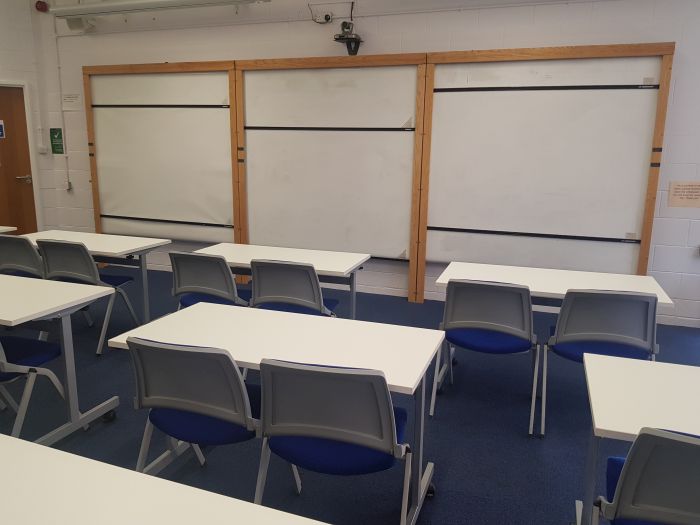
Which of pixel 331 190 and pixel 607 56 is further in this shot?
pixel 331 190

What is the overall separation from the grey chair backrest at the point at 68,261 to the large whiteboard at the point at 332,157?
2186 millimetres

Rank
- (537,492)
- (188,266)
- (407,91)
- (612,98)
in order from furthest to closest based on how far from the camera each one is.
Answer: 1. (407,91)
2. (612,98)
3. (188,266)
4. (537,492)

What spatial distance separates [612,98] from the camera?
173 inches

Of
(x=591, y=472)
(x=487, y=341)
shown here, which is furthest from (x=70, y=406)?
(x=591, y=472)

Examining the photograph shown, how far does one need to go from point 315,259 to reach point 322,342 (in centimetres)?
170

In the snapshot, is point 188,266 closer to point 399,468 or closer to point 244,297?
point 244,297

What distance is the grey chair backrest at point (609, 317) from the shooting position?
8.49 feet

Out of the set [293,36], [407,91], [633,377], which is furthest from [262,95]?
[633,377]

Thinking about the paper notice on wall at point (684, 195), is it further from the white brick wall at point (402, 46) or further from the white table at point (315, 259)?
the white table at point (315, 259)

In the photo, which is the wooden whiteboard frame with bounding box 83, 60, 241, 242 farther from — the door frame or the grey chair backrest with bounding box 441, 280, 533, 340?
the grey chair backrest with bounding box 441, 280, 533, 340

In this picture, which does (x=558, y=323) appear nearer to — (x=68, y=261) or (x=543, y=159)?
(x=543, y=159)

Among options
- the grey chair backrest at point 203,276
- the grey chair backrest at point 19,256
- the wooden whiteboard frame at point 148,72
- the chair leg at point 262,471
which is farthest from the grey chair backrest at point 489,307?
the wooden whiteboard frame at point 148,72

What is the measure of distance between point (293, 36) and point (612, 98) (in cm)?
295

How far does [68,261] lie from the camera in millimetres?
3748
